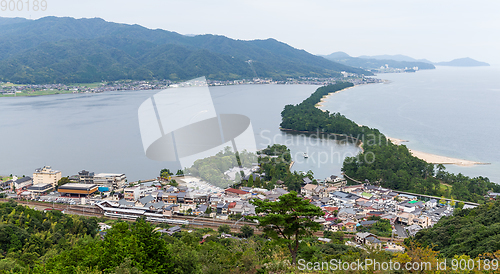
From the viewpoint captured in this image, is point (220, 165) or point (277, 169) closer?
point (220, 165)

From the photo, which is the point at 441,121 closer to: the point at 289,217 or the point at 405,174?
the point at 405,174

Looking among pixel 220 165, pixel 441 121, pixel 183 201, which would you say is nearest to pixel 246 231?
pixel 183 201

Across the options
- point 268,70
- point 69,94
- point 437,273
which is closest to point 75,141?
point 437,273

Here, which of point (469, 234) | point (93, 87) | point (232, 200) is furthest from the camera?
point (93, 87)

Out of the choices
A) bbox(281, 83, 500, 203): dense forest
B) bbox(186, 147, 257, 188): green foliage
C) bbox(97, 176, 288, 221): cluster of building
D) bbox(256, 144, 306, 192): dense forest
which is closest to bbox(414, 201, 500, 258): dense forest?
bbox(281, 83, 500, 203): dense forest

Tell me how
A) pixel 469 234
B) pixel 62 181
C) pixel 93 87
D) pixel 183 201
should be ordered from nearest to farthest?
1. pixel 469 234
2. pixel 183 201
3. pixel 62 181
4. pixel 93 87

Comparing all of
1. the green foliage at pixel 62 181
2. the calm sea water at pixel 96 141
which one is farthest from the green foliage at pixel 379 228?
the green foliage at pixel 62 181

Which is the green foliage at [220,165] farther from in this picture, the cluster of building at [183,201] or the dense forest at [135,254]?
the dense forest at [135,254]
